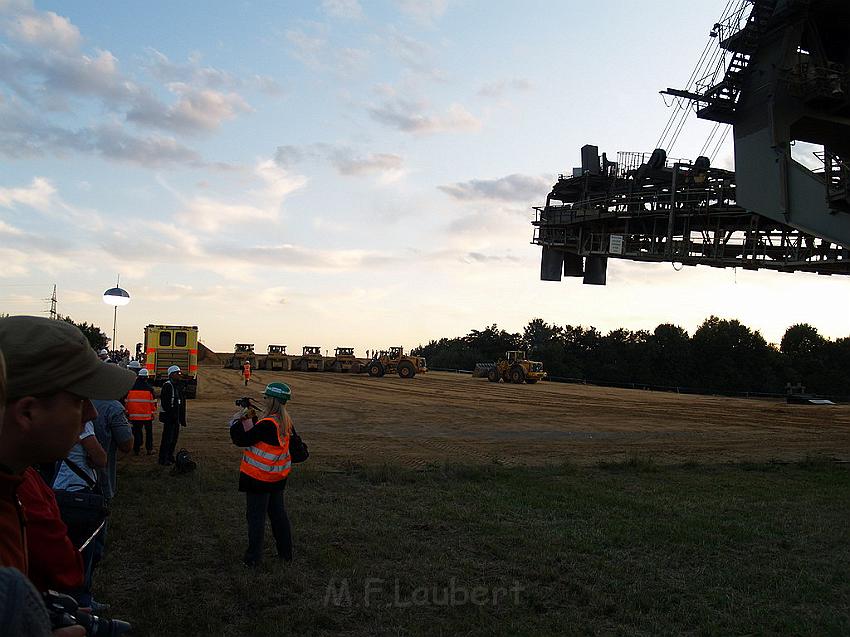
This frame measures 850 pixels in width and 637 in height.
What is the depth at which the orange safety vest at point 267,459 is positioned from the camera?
6.96 m

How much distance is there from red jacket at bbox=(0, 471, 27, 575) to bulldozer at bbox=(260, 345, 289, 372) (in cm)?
6039

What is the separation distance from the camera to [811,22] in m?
19.4


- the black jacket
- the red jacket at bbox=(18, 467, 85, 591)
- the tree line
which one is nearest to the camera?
the red jacket at bbox=(18, 467, 85, 591)

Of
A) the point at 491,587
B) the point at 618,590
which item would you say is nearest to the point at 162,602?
the point at 491,587

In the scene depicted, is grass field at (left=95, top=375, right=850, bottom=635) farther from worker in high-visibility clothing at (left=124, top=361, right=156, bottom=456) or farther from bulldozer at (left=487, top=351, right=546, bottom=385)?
bulldozer at (left=487, top=351, right=546, bottom=385)

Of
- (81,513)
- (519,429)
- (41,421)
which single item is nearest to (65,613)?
(41,421)

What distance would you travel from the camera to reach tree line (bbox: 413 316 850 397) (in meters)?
81.7

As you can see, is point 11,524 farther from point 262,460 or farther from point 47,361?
point 262,460

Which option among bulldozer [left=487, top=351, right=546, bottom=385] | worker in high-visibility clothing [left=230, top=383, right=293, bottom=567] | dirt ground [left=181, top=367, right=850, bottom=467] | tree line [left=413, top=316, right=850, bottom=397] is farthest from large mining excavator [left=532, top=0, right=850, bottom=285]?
tree line [left=413, top=316, right=850, bottom=397]

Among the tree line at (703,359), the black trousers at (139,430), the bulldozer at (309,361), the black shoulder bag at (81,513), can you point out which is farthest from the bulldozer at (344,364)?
the black shoulder bag at (81,513)

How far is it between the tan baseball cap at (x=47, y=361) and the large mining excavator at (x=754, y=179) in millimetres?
18916

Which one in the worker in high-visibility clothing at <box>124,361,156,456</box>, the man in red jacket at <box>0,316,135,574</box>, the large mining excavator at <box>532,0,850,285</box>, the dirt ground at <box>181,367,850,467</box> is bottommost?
the dirt ground at <box>181,367,850,467</box>

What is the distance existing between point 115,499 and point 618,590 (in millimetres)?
7064

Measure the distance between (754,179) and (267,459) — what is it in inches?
737
